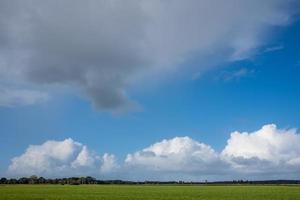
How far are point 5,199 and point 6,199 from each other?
0.14 metres

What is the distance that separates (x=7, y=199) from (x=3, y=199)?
0.56 metres

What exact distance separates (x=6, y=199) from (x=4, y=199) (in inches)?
10.6

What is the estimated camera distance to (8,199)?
53844mm

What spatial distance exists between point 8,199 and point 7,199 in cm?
16

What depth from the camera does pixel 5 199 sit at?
177 ft

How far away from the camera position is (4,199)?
53.8 m

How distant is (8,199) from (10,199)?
0.33 metres

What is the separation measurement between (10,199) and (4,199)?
0.88 m

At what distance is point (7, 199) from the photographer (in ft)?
177

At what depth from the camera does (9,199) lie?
53812 mm

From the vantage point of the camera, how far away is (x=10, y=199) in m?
53.8

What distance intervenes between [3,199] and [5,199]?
275 mm

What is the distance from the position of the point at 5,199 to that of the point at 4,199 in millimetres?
135

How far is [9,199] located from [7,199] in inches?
12.4
